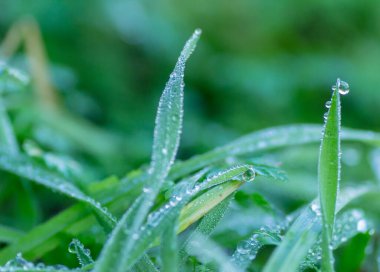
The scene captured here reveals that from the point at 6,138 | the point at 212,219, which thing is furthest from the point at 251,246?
the point at 6,138

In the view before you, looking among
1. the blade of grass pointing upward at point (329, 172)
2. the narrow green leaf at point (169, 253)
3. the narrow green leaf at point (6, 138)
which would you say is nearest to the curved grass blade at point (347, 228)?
the blade of grass pointing upward at point (329, 172)

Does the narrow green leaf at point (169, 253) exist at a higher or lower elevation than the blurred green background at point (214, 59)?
lower

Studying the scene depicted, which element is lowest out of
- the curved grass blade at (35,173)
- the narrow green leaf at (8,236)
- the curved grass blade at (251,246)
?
the curved grass blade at (251,246)

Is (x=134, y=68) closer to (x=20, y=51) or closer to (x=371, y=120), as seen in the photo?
(x=20, y=51)

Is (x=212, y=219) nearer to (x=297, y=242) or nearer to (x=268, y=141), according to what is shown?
(x=297, y=242)

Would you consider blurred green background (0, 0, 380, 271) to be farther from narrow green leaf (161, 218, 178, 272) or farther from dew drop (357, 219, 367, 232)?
narrow green leaf (161, 218, 178, 272)

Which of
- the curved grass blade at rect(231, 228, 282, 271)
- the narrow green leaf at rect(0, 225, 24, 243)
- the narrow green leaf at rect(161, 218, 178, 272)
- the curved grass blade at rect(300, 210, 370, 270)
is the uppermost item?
the narrow green leaf at rect(0, 225, 24, 243)

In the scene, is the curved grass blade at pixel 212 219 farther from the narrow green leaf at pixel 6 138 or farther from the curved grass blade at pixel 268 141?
the narrow green leaf at pixel 6 138

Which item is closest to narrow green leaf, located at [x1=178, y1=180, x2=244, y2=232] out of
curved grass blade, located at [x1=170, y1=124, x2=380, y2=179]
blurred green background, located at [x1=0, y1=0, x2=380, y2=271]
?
curved grass blade, located at [x1=170, y1=124, x2=380, y2=179]
